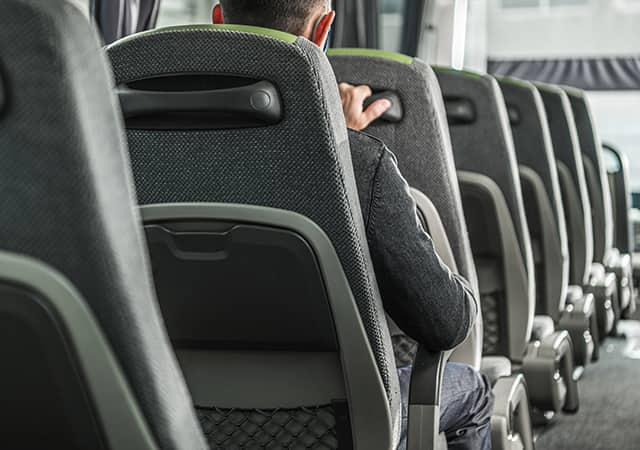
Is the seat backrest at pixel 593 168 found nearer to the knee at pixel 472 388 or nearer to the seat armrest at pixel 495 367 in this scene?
the seat armrest at pixel 495 367

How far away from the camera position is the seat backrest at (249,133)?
1.45m

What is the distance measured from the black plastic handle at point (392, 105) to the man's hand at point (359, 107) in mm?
12

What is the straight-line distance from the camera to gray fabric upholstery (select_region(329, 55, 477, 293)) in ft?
6.57

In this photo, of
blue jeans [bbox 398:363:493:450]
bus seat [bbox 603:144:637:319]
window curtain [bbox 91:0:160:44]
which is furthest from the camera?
bus seat [bbox 603:144:637:319]

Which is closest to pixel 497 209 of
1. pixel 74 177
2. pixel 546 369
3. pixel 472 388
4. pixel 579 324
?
pixel 546 369

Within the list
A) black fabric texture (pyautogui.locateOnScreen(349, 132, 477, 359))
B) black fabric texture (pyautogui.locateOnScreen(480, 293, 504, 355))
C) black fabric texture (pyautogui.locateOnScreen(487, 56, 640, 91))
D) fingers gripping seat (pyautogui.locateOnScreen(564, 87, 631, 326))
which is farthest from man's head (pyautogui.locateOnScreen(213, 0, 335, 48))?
black fabric texture (pyautogui.locateOnScreen(487, 56, 640, 91))

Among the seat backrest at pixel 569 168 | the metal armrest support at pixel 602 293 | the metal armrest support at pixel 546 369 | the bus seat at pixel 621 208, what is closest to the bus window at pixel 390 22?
the bus seat at pixel 621 208

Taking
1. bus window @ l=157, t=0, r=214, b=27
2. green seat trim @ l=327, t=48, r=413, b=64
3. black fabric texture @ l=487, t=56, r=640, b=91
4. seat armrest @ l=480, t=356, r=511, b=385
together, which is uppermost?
green seat trim @ l=327, t=48, r=413, b=64

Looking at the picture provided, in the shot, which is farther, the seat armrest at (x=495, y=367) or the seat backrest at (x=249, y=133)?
the seat armrest at (x=495, y=367)

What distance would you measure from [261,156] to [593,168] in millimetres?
3720

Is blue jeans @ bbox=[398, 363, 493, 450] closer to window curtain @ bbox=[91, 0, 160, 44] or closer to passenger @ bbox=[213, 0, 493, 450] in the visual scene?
passenger @ bbox=[213, 0, 493, 450]

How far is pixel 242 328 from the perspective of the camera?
158 centimetres

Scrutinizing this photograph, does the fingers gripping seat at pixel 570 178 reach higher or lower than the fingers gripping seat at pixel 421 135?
lower

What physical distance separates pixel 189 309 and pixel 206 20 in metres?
4.73
